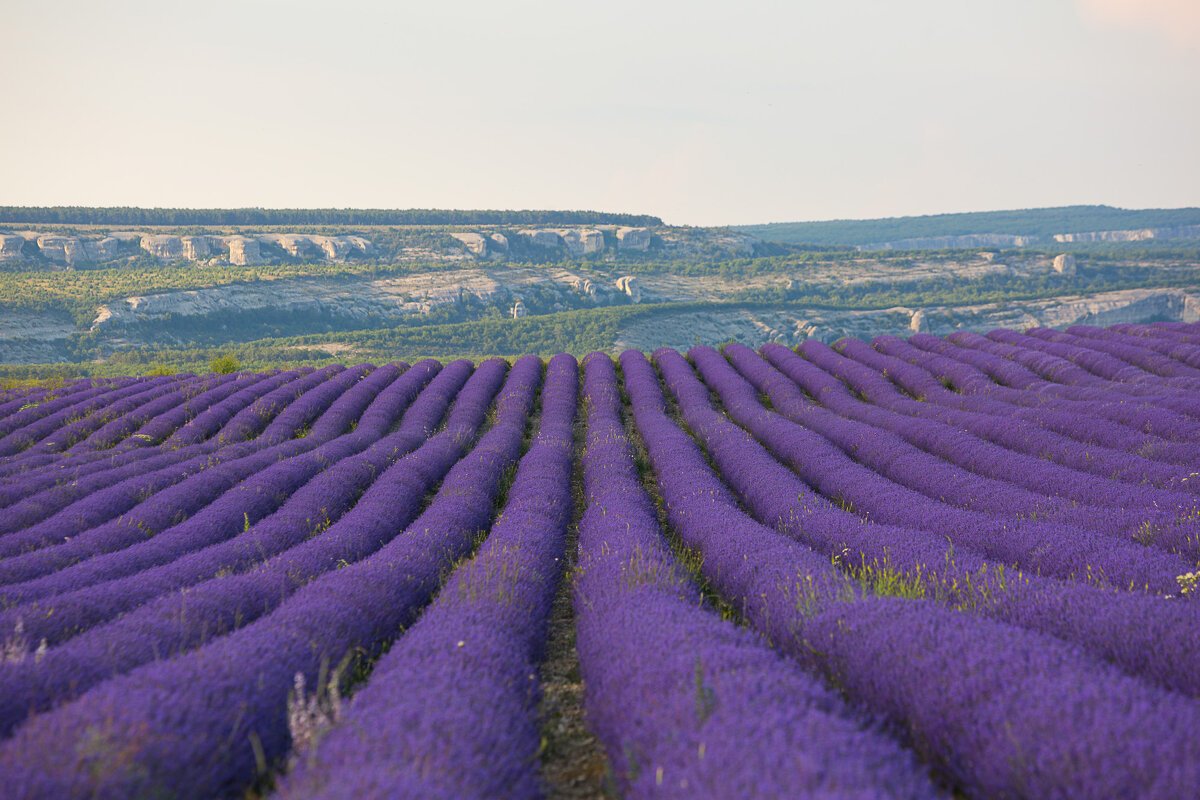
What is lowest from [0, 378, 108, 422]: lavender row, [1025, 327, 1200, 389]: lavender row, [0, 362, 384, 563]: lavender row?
[0, 378, 108, 422]: lavender row

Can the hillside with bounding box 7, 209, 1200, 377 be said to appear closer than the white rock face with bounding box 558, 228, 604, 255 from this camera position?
Yes

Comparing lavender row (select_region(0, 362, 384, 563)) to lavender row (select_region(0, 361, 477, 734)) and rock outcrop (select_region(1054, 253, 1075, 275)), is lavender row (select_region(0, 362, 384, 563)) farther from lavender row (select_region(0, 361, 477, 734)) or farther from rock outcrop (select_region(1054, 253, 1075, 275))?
rock outcrop (select_region(1054, 253, 1075, 275))

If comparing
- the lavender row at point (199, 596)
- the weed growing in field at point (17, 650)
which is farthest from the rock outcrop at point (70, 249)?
the weed growing in field at point (17, 650)

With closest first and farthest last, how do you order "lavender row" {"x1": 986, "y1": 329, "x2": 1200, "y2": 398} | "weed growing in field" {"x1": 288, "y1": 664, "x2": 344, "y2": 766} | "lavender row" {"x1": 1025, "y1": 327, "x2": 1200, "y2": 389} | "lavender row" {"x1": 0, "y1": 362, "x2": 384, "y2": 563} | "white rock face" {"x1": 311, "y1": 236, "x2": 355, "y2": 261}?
"weed growing in field" {"x1": 288, "y1": 664, "x2": 344, "y2": 766}, "lavender row" {"x1": 0, "y1": 362, "x2": 384, "y2": 563}, "lavender row" {"x1": 986, "y1": 329, "x2": 1200, "y2": 398}, "lavender row" {"x1": 1025, "y1": 327, "x2": 1200, "y2": 389}, "white rock face" {"x1": 311, "y1": 236, "x2": 355, "y2": 261}

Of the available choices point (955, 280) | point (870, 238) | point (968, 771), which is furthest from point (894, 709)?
point (870, 238)

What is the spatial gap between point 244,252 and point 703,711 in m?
116

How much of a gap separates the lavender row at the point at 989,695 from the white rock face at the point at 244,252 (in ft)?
372

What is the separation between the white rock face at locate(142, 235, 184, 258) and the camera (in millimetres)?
97000

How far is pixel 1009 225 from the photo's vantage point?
189m

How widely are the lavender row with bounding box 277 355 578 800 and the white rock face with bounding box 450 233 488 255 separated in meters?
114

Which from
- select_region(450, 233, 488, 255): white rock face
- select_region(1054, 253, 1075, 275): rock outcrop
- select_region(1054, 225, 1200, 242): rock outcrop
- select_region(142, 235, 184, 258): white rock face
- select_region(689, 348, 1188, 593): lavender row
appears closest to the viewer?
select_region(689, 348, 1188, 593): lavender row

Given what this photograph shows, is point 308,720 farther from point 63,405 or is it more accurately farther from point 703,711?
point 63,405

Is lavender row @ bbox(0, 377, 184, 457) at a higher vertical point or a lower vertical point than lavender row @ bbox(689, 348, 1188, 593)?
lower

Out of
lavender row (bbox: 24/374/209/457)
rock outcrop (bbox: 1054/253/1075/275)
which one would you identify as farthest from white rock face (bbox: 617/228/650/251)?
lavender row (bbox: 24/374/209/457)
